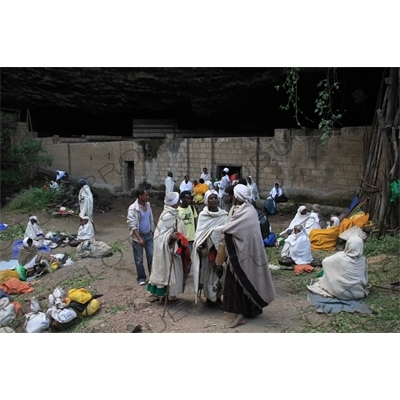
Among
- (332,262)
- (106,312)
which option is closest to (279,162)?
(332,262)

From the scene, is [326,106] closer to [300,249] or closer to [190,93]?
[300,249]

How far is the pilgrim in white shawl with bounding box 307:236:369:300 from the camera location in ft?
15.4

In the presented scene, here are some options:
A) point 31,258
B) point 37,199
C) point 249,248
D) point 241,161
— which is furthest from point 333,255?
point 37,199

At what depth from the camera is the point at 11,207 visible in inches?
506

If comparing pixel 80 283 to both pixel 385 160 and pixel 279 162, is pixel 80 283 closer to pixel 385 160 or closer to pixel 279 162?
pixel 385 160

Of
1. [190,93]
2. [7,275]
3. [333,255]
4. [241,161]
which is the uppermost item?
[190,93]

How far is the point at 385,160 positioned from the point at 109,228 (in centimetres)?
683

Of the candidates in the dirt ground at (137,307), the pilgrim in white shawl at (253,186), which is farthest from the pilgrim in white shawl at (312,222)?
the pilgrim in white shawl at (253,186)

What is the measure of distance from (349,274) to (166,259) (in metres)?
2.13

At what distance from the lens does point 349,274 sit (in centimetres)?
472

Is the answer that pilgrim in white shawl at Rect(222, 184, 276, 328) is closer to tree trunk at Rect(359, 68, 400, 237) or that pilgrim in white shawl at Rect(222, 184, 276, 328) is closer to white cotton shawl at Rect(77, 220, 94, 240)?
tree trunk at Rect(359, 68, 400, 237)

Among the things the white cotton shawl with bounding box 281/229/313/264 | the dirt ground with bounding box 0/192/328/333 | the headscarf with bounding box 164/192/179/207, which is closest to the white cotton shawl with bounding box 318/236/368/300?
the dirt ground with bounding box 0/192/328/333

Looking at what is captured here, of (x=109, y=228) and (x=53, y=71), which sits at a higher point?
(x=53, y=71)

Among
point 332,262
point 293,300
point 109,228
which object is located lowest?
point 109,228
